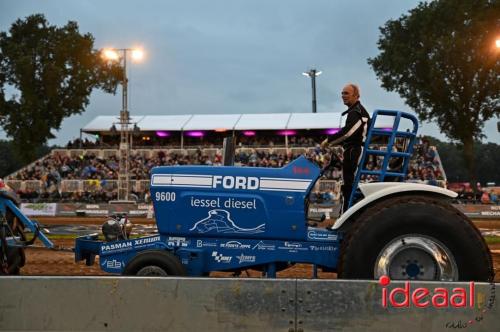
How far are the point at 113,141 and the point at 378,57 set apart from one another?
74.0 feet

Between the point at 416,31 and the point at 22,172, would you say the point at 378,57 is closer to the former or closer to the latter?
the point at 416,31

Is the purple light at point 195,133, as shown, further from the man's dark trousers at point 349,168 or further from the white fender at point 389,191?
the white fender at point 389,191

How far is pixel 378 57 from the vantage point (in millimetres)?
41344

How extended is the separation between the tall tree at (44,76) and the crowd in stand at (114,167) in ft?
20.6

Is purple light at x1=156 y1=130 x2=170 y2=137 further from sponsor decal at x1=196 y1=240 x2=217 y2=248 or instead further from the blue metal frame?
sponsor decal at x1=196 y1=240 x2=217 y2=248

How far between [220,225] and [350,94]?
6.09 ft

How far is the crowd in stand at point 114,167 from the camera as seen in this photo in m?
31.0

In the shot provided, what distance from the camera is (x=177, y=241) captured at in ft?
16.5

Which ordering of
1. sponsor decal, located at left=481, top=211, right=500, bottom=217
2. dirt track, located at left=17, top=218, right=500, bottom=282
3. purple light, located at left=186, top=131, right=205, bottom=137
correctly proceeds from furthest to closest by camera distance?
purple light, located at left=186, top=131, right=205, bottom=137 → sponsor decal, located at left=481, top=211, right=500, bottom=217 → dirt track, located at left=17, top=218, right=500, bottom=282

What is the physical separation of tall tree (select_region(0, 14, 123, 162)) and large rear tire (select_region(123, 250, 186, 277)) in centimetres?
4098

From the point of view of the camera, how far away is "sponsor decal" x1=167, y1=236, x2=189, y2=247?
16.4 feet

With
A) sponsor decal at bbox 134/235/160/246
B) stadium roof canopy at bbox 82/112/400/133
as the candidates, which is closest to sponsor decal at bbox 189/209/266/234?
sponsor decal at bbox 134/235/160/246

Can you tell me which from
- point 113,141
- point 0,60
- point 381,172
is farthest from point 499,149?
point 381,172

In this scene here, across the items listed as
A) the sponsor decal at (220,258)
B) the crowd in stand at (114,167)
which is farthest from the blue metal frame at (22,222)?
the crowd in stand at (114,167)
